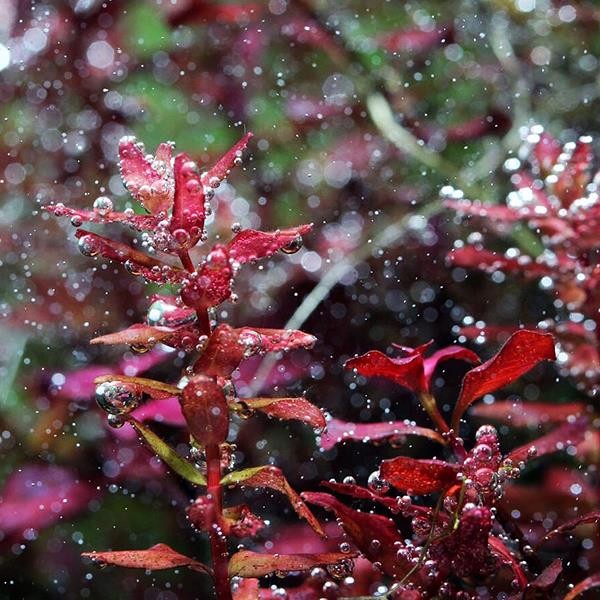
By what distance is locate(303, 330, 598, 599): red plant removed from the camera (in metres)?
0.38

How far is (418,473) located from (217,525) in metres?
0.10

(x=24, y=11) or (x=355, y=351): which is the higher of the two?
(x=24, y=11)

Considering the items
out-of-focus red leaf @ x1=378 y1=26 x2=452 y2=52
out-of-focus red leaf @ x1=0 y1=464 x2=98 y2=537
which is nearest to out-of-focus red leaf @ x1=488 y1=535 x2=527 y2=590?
out-of-focus red leaf @ x1=0 y1=464 x2=98 y2=537

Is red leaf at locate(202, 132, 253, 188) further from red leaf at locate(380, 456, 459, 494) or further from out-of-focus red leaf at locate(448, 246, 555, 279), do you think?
out-of-focus red leaf at locate(448, 246, 555, 279)

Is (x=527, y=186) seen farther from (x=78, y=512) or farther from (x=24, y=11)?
(x=24, y=11)

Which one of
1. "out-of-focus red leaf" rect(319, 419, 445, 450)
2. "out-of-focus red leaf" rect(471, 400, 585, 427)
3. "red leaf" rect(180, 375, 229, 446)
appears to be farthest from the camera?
"out-of-focus red leaf" rect(471, 400, 585, 427)

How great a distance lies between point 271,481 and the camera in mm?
375

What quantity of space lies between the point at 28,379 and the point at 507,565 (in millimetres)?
688

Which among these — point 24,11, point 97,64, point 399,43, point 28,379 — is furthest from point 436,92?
point 28,379

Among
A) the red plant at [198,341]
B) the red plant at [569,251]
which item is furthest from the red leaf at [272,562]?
the red plant at [569,251]

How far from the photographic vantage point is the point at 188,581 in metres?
0.74

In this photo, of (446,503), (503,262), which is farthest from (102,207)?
(503,262)

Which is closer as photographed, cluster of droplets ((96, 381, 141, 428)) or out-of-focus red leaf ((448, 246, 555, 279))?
cluster of droplets ((96, 381, 141, 428))

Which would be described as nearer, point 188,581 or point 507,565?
point 507,565
